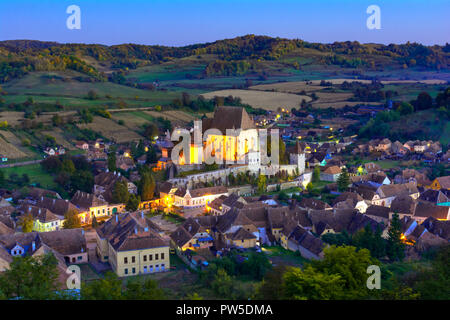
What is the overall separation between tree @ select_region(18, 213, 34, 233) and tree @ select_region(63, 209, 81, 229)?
1.78m

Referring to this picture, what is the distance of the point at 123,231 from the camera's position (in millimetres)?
25875

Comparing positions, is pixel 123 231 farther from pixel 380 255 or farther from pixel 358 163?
pixel 358 163

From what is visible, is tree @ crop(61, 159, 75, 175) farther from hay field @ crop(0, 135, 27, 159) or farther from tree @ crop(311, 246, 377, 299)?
tree @ crop(311, 246, 377, 299)

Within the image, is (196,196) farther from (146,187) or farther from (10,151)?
(10,151)

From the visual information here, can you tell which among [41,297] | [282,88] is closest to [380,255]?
[41,297]

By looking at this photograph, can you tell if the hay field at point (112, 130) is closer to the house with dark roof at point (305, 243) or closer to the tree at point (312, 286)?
the house with dark roof at point (305, 243)

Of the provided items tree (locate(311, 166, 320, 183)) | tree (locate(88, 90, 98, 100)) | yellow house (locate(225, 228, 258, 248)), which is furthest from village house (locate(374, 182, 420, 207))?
tree (locate(88, 90, 98, 100))

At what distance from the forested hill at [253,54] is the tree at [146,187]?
70984 mm

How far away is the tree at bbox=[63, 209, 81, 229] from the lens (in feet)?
99.1

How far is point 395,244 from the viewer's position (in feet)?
88.0

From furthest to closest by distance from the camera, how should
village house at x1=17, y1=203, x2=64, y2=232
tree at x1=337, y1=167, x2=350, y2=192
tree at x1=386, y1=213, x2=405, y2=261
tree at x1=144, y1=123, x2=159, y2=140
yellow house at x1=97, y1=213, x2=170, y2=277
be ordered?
tree at x1=144, y1=123, x2=159, y2=140 → tree at x1=337, y1=167, x2=350, y2=192 → village house at x1=17, y1=203, x2=64, y2=232 → tree at x1=386, y1=213, x2=405, y2=261 → yellow house at x1=97, y1=213, x2=170, y2=277

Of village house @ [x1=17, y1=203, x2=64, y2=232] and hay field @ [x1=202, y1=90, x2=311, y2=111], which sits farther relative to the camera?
hay field @ [x1=202, y1=90, x2=311, y2=111]

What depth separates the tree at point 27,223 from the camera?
29.1 metres
